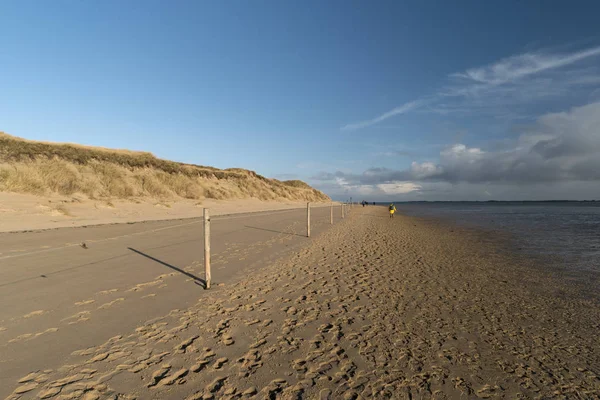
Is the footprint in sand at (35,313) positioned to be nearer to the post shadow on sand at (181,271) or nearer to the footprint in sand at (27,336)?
the footprint in sand at (27,336)

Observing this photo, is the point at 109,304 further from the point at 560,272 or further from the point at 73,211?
the point at 73,211

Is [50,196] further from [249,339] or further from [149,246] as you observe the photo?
[249,339]

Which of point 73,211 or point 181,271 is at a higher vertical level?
point 73,211

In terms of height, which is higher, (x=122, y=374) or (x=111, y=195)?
(x=111, y=195)

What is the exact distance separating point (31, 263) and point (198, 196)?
2822cm

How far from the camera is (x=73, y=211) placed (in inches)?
774

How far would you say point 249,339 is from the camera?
4.48m

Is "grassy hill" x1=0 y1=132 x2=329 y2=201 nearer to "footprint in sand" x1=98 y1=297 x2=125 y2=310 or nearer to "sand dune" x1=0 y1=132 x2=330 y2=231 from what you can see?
"sand dune" x1=0 y1=132 x2=330 y2=231

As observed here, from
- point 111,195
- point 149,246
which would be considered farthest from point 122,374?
point 111,195

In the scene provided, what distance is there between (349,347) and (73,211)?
2296 cm

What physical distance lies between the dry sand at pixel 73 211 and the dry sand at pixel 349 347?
53.5ft

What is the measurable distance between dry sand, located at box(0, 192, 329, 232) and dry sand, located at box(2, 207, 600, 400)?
1631 centimetres

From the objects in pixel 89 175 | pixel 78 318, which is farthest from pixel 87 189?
pixel 78 318

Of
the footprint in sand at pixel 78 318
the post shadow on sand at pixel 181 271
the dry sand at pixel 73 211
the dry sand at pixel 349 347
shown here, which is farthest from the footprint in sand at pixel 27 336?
the dry sand at pixel 73 211
